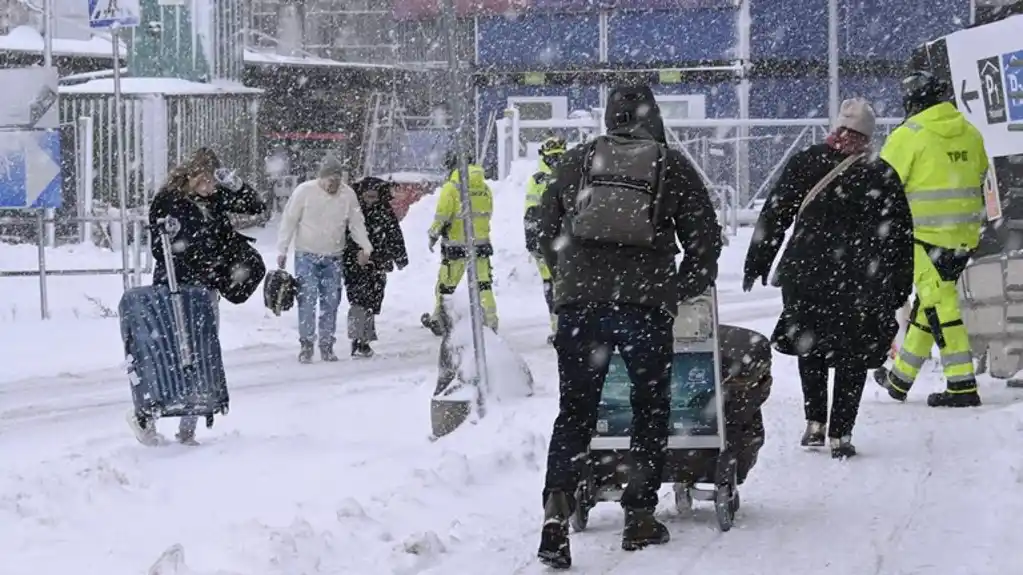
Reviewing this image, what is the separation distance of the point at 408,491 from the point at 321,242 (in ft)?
22.1

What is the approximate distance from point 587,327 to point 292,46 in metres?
31.8

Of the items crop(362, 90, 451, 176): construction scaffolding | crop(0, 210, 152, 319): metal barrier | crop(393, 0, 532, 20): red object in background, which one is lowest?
crop(0, 210, 152, 319): metal barrier

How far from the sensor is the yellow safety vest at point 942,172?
9.88 m

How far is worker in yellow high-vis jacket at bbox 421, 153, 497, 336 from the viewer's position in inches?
580

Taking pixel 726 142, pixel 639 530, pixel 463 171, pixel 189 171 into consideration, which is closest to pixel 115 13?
pixel 189 171

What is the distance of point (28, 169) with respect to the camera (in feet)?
53.4

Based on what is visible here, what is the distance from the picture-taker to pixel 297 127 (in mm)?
34531

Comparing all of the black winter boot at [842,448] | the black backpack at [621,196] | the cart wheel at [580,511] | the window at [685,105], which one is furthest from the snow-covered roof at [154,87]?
the black backpack at [621,196]

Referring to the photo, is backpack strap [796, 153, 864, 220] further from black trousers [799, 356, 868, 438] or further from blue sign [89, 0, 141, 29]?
blue sign [89, 0, 141, 29]

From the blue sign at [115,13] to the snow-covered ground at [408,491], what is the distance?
3698 mm

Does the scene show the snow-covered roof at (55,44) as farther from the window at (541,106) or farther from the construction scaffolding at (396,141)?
Result: the window at (541,106)

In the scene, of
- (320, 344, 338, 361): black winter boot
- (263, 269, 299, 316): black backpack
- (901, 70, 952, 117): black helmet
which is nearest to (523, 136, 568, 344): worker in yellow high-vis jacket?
(320, 344, 338, 361): black winter boot

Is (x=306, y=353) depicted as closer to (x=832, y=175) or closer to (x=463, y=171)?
(x=463, y=171)

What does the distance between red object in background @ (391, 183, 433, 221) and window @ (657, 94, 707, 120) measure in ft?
16.2
